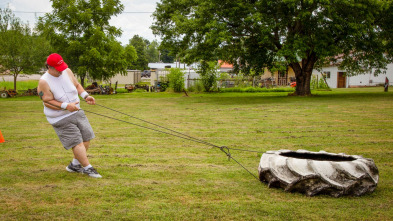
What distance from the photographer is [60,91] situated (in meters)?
4.85

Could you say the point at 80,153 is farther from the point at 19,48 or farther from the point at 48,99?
the point at 19,48

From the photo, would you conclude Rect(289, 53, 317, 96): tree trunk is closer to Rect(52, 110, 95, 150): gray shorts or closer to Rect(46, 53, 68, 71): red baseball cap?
Rect(52, 110, 95, 150): gray shorts

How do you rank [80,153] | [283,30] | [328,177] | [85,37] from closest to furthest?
[328,177] → [80,153] → [283,30] → [85,37]

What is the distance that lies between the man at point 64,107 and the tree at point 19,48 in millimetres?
25815

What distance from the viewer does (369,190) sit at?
4.18 meters

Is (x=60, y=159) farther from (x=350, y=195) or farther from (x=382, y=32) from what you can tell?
(x=382, y=32)

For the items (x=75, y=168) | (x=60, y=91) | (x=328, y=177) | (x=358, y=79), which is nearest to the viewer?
(x=328, y=177)

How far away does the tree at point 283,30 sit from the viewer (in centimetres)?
2103

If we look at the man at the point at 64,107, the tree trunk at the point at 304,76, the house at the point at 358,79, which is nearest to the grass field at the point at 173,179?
the man at the point at 64,107

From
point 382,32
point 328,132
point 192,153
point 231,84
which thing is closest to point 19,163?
point 192,153

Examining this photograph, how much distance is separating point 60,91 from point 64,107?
0.26 metres

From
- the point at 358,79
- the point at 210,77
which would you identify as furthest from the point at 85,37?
the point at 358,79

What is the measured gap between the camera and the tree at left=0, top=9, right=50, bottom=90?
1088 inches

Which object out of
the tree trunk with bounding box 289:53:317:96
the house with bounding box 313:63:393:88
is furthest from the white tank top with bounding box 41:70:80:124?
the house with bounding box 313:63:393:88
